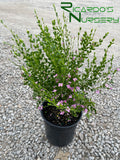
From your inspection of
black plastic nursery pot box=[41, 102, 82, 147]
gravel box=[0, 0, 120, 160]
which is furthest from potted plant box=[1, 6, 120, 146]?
gravel box=[0, 0, 120, 160]

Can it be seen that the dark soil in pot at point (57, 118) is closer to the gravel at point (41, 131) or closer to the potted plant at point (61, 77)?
the potted plant at point (61, 77)

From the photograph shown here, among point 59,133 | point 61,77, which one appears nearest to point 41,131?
point 59,133

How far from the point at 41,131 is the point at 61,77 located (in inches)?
54.0

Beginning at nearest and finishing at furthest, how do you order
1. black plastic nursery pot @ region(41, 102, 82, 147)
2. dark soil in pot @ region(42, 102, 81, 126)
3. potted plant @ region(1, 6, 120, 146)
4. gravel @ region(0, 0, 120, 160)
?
potted plant @ region(1, 6, 120, 146), black plastic nursery pot @ region(41, 102, 82, 147), dark soil in pot @ region(42, 102, 81, 126), gravel @ region(0, 0, 120, 160)

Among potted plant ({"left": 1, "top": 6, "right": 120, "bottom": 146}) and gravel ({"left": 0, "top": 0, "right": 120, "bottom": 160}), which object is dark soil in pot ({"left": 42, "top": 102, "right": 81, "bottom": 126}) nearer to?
potted plant ({"left": 1, "top": 6, "right": 120, "bottom": 146})

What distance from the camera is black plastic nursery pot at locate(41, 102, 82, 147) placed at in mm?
2094

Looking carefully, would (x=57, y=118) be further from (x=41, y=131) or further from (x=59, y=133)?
(x=41, y=131)

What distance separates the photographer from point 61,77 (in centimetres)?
171

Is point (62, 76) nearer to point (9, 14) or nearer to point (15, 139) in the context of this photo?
point (15, 139)

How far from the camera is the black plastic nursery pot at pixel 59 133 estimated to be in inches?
82.5

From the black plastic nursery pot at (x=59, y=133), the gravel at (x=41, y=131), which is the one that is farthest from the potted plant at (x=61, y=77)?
the gravel at (x=41, y=131)

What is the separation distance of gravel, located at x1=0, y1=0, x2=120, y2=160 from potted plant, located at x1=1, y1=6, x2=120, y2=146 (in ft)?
0.78

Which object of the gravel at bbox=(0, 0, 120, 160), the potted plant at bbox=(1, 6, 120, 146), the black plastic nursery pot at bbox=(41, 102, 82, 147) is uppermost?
the potted plant at bbox=(1, 6, 120, 146)

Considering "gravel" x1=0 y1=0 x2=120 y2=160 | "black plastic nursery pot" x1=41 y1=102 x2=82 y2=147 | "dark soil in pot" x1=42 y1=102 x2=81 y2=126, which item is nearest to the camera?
"black plastic nursery pot" x1=41 y1=102 x2=82 y2=147
